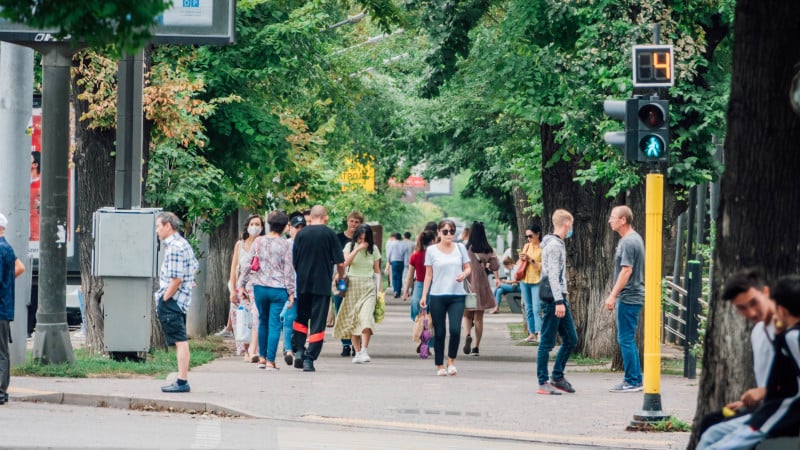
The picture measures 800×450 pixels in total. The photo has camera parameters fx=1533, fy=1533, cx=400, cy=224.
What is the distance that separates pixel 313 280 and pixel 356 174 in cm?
2510

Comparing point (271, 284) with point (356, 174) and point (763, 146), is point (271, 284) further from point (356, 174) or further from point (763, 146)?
point (356, 174)

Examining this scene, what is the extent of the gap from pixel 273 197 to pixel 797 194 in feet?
61.5

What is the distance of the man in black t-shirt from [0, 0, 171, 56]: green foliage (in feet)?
24.7

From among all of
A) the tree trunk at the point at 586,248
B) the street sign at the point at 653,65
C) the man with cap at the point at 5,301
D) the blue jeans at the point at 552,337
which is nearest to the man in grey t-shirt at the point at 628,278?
the blue jeans at the point at 552,337

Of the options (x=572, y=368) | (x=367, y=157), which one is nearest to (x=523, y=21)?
(x=572, y=368)

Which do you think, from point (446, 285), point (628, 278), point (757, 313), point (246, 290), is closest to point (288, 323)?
point (246, 290)

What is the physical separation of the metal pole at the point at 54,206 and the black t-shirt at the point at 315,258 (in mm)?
2798

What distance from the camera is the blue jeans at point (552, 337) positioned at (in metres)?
14.7

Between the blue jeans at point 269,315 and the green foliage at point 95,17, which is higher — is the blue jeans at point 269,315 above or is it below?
below

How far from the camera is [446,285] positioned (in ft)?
54.0

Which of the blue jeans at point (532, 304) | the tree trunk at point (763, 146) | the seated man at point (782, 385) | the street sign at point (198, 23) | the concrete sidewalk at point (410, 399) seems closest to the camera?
the seated man at point (782, 385)

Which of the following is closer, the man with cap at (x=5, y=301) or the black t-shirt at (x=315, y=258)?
the man with cap at (x=5, y=301)

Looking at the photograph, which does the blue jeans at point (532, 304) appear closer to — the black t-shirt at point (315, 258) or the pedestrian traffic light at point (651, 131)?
the black t-shirt at point (315, 258)

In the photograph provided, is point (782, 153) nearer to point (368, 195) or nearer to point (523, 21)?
point (523, 21)
